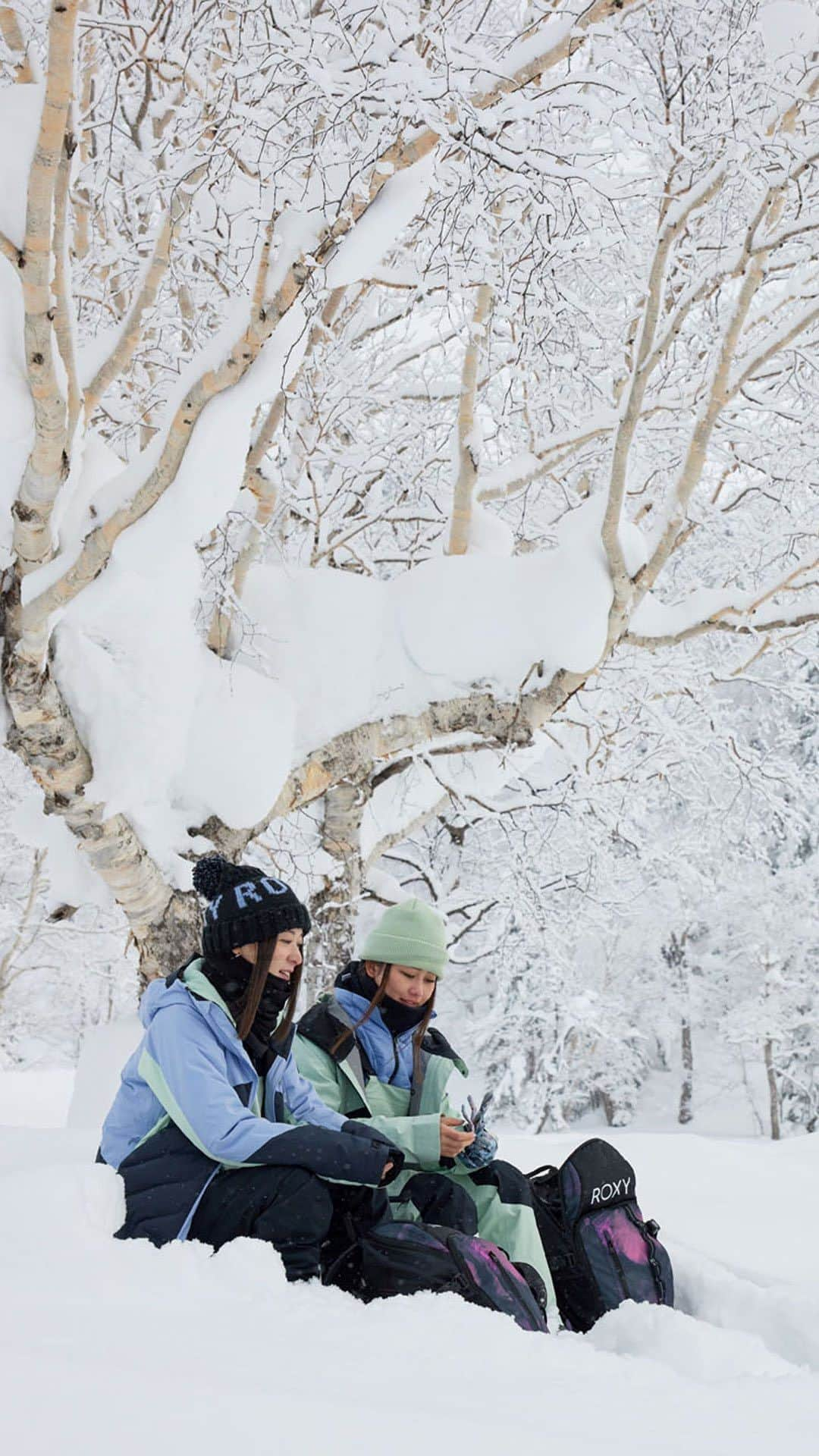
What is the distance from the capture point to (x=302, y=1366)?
1584 mm

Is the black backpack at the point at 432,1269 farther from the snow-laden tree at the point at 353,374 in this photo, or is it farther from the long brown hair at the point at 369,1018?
the snow-laden tree at the point at 353,374

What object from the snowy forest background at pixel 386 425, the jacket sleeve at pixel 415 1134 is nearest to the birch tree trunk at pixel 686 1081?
the snowy forest background at pixel 386 425

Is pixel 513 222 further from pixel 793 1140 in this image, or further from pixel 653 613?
pixel 793 1140

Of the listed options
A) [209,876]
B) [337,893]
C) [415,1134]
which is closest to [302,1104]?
[415,1134]

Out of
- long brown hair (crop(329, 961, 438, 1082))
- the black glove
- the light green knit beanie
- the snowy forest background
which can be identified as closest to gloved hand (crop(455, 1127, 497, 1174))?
the black glove

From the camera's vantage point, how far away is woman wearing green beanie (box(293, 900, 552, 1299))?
9.59 feet

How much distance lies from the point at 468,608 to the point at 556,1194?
10.8 ft

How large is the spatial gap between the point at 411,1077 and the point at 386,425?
19.3 ft

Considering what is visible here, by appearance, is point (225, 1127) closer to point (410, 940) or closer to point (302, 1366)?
point (302, 1366)

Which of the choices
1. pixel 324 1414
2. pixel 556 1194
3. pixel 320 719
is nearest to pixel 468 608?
pixel 320 719

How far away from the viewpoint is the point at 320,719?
5875 millimetres

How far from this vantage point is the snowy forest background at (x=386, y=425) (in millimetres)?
3385

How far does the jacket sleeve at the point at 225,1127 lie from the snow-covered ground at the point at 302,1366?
25cm

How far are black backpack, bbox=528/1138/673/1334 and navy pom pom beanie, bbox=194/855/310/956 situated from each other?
1049 mm
